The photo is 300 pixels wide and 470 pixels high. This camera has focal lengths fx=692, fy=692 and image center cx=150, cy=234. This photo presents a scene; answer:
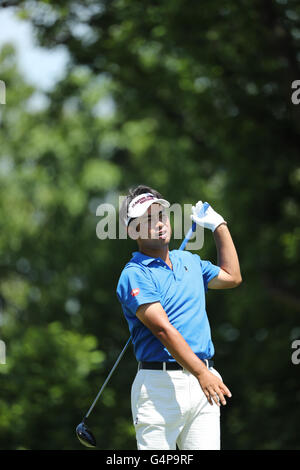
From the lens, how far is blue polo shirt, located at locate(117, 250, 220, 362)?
3.37m

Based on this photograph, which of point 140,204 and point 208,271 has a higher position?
point 140,204

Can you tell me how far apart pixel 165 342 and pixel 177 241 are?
9.55 m

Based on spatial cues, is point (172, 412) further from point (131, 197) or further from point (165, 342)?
point (131, 197)

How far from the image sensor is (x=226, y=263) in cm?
372

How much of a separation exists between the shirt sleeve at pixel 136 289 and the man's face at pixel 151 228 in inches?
7.0

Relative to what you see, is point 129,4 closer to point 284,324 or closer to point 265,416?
point 284,324

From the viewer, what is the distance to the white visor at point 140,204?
11.5 feet

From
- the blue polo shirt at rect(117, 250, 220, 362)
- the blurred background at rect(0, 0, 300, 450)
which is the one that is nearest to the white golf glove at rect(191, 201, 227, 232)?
the blue polo shirt at rect(117, 250, 220, 362)

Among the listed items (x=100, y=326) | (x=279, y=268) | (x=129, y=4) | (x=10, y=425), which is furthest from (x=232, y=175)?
(x=10, y=425)

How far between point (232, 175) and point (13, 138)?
1215 centimetres

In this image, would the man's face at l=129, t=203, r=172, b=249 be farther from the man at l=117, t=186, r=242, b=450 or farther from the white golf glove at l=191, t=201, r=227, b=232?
the white golf glove at l=191, t=201, r=227, b=232
